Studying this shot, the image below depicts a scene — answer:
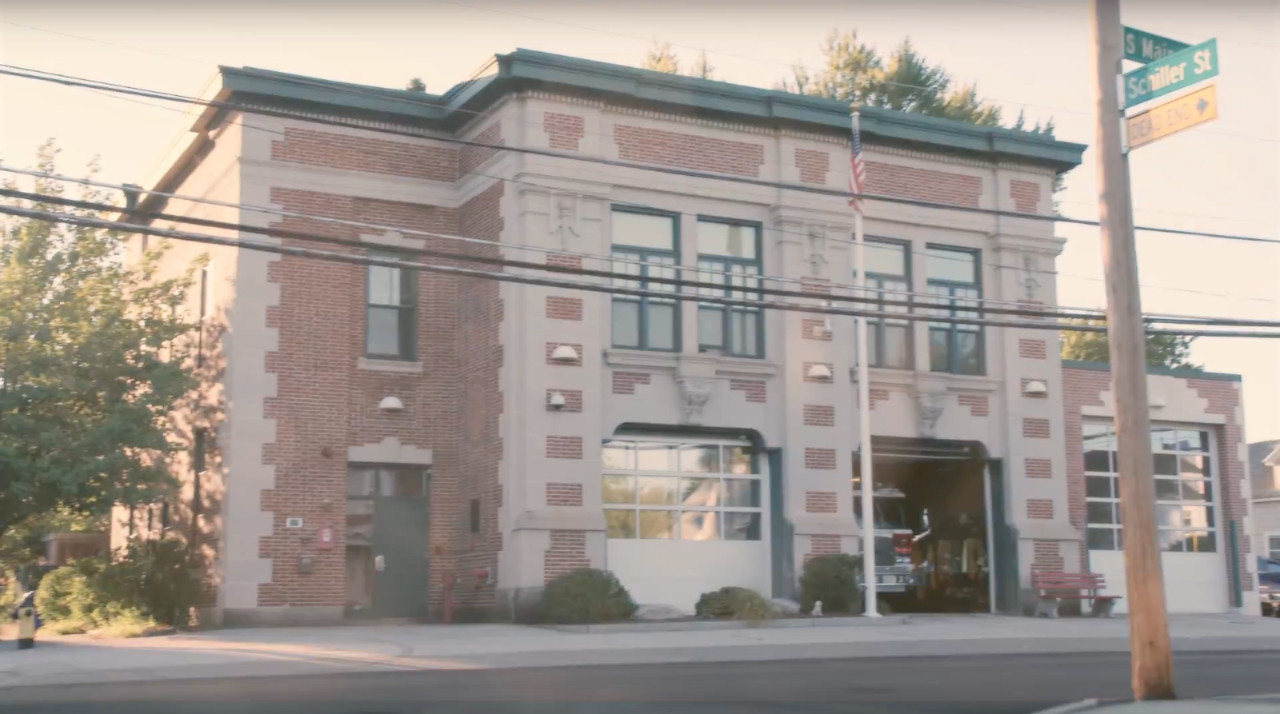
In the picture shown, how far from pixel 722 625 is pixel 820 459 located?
4.38m

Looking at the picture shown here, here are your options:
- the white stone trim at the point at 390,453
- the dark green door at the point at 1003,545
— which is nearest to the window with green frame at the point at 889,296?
the dark green door at the point at 1003,545

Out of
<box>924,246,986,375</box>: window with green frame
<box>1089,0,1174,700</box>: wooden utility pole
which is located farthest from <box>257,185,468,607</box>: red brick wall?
<box>1089,0,1174,700</box>: wooden utility pole

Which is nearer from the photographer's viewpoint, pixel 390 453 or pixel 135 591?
pixel 135 591

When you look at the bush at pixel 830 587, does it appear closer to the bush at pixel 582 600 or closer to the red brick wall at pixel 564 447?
the bush at pixel 582 600

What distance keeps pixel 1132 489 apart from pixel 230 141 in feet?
56.6

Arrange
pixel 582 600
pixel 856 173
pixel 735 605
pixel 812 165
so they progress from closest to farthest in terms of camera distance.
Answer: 1. pixel 582 600
2. pixel 735 605
3. pixel 856 173
4. pixel 812 165

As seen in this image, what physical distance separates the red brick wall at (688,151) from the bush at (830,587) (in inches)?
275

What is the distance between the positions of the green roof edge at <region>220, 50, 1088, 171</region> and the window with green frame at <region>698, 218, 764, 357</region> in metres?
2.02

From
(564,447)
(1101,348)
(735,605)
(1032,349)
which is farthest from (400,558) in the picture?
(1101,348)

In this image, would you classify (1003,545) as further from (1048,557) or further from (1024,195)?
(1024,195)

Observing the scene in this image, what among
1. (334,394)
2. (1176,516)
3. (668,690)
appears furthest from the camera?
(1176,516)

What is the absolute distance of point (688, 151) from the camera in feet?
85.7

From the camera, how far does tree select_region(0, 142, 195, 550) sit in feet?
75.7

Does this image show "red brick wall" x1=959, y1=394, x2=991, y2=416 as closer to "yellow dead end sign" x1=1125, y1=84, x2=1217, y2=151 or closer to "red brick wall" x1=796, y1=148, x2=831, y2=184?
"red brick wall" x1=796, y1=148, x2=831, y2=184
